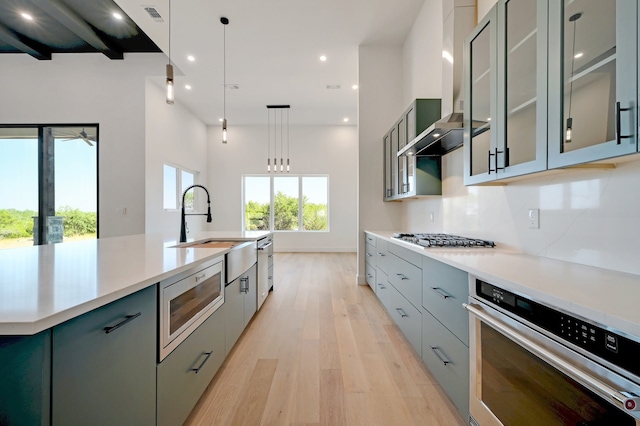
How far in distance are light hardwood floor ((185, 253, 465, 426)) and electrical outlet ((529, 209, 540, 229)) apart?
1157 millimetres

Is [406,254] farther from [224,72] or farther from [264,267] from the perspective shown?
[224,72]

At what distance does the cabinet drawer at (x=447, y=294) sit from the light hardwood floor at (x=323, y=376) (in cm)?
52

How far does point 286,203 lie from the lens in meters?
7.67

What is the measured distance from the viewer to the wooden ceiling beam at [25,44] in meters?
3.84

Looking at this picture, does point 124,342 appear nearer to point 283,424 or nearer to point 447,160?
point 283,424

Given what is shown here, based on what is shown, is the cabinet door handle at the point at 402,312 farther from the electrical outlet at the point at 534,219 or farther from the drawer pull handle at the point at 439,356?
the electrical outlet at the point at 534,219

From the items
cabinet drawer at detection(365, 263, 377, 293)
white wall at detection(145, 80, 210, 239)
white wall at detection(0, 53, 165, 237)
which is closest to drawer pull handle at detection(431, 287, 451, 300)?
cabinet drawer at detection(365, 263, 377, 293)

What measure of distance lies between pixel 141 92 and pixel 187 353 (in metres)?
5.11

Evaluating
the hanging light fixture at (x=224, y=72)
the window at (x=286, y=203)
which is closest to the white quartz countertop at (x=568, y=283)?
the hanging light fixture at (x=224, y=72)

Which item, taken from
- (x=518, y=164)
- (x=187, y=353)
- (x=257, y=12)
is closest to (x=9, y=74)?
(x=257, y=12)

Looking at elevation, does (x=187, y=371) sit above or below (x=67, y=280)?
below

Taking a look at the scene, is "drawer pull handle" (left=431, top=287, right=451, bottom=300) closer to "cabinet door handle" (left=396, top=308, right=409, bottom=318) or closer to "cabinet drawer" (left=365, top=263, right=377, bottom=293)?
"cabinet door handle" (left=396, top=308, right=409, bottom=318)

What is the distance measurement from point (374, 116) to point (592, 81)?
3326 millimetres

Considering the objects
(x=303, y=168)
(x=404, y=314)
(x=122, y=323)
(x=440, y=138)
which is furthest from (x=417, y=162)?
(x=303, y=168)
